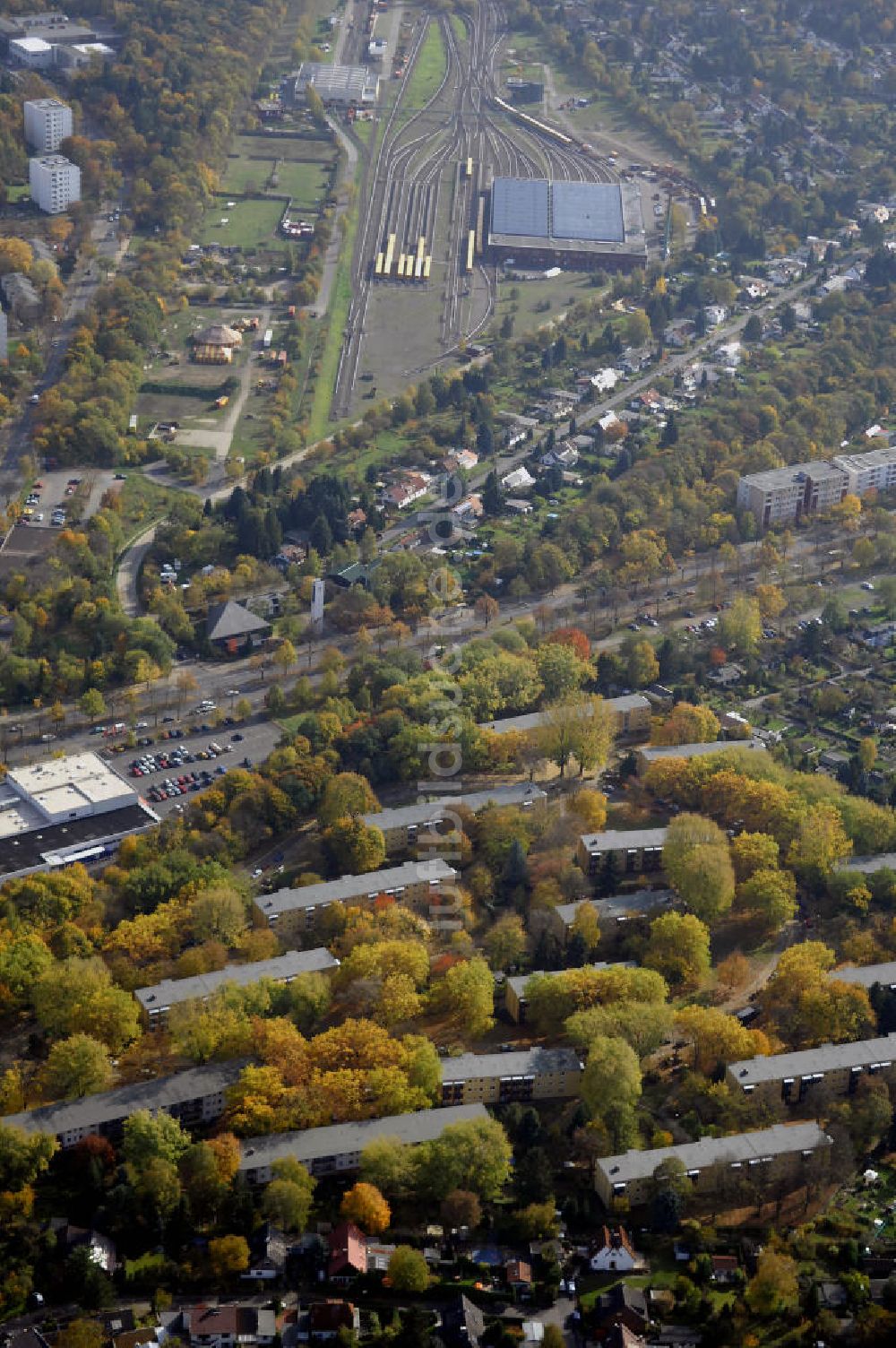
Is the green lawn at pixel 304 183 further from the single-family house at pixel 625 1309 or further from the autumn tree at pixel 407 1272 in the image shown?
the single-family house at pixel 625 1309

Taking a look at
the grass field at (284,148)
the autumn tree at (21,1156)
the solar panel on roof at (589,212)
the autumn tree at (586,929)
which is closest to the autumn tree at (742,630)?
the autumn tree at (586,929)

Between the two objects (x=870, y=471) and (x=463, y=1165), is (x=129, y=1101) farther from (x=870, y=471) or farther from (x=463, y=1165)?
(x=870, y=471)

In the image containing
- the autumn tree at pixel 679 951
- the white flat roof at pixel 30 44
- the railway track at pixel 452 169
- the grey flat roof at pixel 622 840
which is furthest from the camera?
the white flat roof at pixel 30 44

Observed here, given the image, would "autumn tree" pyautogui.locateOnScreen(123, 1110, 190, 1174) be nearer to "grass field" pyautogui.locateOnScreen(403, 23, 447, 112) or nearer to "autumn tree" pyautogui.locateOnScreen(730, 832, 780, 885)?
"autumn tree" pyautogui.locateOnScreen(730, 832, 780, 885)

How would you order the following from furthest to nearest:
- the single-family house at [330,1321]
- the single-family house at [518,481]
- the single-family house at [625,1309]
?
the single-family house at [518,481], the single-family house at [625,1309], the single-family house at [330,1321]

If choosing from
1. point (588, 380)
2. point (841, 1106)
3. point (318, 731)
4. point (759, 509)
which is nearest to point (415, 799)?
point (318, 731)

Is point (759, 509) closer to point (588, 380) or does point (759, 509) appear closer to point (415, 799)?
point (588, 380)
